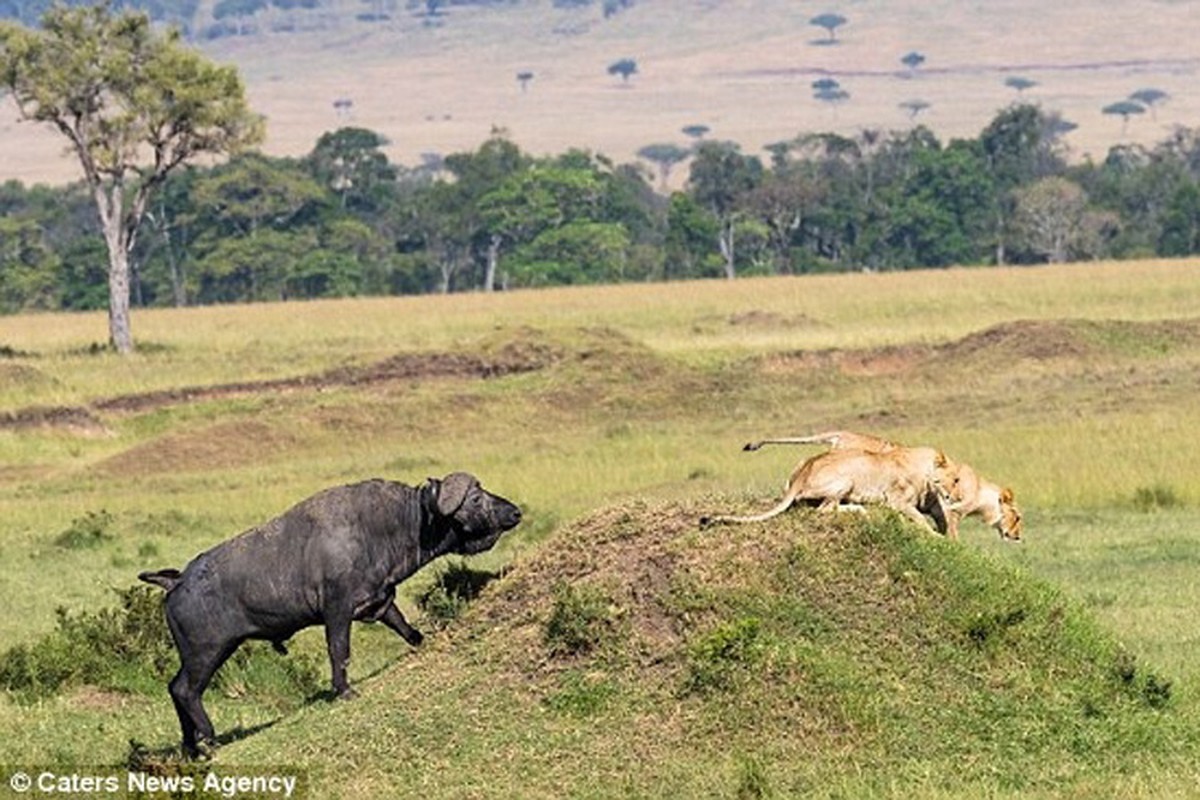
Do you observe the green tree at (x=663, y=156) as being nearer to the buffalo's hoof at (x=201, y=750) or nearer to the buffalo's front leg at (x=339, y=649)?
Answer: the buffalo's front leg at (x=339, y=649)

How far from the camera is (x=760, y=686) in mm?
11289

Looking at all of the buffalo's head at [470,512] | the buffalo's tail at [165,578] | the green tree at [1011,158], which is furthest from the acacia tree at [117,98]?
the green tree at [1011,158]

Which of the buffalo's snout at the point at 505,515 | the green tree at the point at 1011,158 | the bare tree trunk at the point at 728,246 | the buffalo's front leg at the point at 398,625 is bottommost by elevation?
the bare tree trunk at the point at 728,246

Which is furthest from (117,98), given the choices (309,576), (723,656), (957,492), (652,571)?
(723,656)

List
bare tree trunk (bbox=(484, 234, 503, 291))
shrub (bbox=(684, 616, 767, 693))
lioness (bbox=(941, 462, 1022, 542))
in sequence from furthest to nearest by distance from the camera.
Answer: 1. bare tree trunk (bbox=(484, 234, 503, 291))
2. lioness (bbox=(941, 462, 1022, 542))
3. shrub (bbox=(684, 616, 767, 693))

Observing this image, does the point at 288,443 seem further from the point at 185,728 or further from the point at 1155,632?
the point at 185,728

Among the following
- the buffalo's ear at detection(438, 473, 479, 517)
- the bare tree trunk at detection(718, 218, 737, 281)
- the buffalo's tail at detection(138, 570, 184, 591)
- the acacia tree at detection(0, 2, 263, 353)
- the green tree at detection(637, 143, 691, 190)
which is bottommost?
the green tree at detection(637, 143, 691, 190)

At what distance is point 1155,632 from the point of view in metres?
16.0

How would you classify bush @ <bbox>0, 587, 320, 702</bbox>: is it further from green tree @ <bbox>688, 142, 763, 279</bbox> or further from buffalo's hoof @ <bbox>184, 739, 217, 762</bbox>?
green tree @ <bbox>688, 142, 763, 279</bbox>

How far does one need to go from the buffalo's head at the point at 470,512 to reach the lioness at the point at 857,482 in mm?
1043

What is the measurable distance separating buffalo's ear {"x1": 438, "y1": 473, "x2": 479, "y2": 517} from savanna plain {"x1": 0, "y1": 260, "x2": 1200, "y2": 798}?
1.74 ft

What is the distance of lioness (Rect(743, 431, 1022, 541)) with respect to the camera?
1323 cm

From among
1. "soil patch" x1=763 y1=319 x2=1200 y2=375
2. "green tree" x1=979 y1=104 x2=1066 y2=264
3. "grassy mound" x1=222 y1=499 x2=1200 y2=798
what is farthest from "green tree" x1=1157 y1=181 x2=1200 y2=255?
"grassy mound" x1=222 y1=499 x2=1200 y2=798

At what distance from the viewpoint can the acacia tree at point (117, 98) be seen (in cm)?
4872
